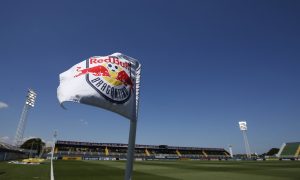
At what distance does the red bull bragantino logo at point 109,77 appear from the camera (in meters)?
4.78

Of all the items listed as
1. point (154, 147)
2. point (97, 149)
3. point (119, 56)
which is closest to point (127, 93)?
point (119, 56)

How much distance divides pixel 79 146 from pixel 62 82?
4743 inches

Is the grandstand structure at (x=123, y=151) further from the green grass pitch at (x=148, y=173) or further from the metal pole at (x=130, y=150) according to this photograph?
the metal pole at (x=130, y=150)

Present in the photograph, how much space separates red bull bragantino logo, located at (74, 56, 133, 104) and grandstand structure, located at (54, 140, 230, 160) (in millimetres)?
96333

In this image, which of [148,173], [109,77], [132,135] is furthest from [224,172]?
[109,77]

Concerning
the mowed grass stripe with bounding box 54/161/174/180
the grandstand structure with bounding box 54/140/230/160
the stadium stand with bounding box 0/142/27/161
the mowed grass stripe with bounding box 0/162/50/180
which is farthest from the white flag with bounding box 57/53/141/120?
the grandstand structure with bounding box 54/140/230/160

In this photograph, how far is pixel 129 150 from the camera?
446 centimetres

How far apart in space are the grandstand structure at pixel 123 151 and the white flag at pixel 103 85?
96308mm

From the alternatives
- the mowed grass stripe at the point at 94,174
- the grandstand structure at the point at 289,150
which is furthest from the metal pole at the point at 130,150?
the grandstand structure at the point at 289,150

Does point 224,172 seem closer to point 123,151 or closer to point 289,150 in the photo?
point 123,151

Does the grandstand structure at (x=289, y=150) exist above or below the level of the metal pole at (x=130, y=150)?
above

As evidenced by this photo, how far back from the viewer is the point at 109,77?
495cm

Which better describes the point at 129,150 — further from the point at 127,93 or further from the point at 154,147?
the point at 154,147

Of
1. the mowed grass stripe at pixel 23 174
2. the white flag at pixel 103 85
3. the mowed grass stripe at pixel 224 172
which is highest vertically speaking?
the white flag at pixel 103 85
